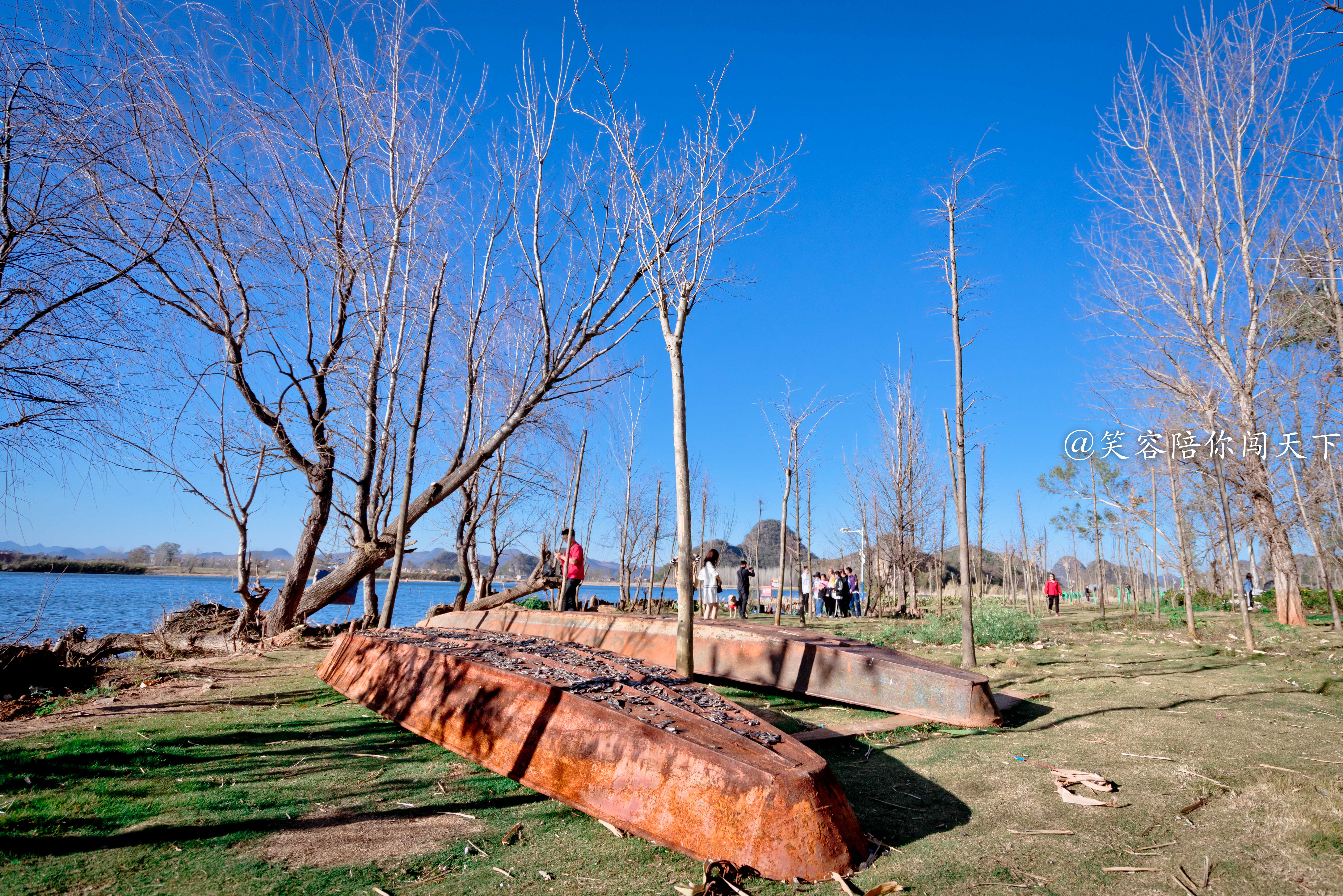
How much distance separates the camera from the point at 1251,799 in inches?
143

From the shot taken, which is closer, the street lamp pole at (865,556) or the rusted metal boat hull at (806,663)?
the rusted metal boat hull at (806,663)

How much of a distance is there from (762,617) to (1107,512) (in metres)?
19.4

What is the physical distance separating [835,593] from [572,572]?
49.8 ft

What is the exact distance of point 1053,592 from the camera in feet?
81.8

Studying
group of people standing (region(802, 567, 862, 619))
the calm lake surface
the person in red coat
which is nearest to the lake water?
the calm lake surface

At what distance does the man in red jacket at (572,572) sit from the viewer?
13.4 meters

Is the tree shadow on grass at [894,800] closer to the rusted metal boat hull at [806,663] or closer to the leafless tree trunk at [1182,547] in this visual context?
the rusted metal boat hull at [806,663]

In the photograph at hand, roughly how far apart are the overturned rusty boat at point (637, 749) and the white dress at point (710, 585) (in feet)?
30.1

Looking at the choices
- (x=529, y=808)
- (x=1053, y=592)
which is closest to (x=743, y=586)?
(x=529, y=808)

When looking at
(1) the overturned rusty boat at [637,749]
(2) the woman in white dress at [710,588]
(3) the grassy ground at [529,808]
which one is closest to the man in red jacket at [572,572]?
(2) the woman in white dress at [710,588]

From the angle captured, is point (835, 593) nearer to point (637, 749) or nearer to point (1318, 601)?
point (1318, 601)

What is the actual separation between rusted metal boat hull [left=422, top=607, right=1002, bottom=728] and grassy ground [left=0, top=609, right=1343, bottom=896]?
27 centimetres

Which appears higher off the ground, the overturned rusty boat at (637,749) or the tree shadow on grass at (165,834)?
the overturned rusty boat at (637,749)

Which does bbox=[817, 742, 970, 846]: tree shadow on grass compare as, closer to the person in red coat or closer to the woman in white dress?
the woman in white dress
